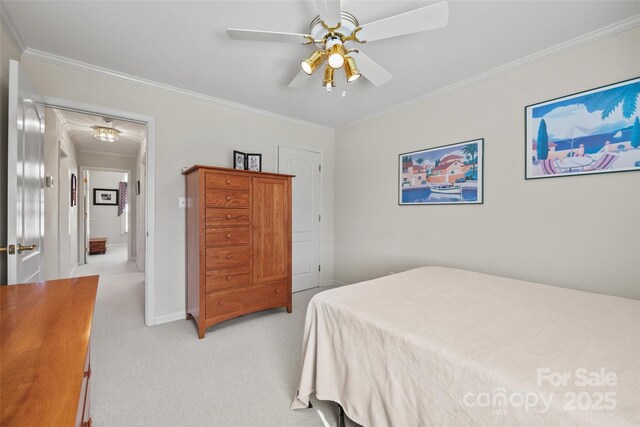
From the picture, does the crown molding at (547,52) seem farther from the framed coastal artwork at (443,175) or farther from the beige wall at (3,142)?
the beige wall at (3,142)

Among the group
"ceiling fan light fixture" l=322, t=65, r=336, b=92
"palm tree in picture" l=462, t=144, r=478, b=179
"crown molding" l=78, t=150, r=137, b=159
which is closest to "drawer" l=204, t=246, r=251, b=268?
"ceiling fan light fixture" l=322, t=65, r=336, b=92

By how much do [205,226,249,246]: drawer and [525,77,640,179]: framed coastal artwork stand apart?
2538 millimetres

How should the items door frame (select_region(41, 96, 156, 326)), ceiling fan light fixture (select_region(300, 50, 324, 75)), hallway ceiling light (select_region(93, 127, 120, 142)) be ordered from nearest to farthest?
ceiling fan light fixture (select_region(300, 50, 324, 75))
door frame (select_region(41, 96, 156, 326))
hallway ceiling light (select_region(93, 127, 120, 142))

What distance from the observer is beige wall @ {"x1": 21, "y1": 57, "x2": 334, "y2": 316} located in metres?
2.36

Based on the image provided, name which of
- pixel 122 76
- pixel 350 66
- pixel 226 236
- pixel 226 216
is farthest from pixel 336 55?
pixel 122 76

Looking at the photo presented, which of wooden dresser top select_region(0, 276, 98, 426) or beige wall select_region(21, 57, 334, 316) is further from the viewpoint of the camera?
beige wall select_region(21, 57, 334, 316)

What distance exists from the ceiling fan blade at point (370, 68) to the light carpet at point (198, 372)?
220cm

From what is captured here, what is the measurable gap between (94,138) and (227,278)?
4311mm

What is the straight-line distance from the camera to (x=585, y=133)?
6.48 feet

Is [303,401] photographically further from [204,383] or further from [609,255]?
[609,255]

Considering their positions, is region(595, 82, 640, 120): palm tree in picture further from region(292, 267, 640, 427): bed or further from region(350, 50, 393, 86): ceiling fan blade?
region(350, 50, 393, 86): ceiling fan blade

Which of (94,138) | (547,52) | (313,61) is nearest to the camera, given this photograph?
(313,61)

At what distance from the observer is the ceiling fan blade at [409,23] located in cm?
139

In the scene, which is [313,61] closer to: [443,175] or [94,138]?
[443,175]
